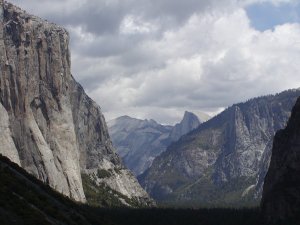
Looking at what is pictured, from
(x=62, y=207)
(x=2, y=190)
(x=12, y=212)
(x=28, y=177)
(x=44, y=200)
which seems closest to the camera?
(x=12, y=212)

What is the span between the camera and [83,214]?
5344 centimetres

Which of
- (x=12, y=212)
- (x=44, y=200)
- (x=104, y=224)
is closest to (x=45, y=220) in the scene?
(x=12, y=212)

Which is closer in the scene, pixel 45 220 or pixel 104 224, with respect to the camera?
pixel 45 220

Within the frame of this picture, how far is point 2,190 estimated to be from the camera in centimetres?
4003

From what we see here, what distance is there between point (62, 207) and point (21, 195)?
8989mm

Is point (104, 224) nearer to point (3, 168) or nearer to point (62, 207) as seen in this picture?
point (62, 207)

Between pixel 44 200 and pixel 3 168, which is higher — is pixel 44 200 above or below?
below

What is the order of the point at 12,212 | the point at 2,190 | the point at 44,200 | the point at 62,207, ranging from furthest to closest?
the point at 62,207
the point at 44,200
the point at 2,190
the point at 12,212

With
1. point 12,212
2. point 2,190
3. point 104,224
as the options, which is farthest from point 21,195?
point 104,224

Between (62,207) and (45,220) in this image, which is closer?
(45,220)

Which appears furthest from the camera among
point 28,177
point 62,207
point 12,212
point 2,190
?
point 28,177

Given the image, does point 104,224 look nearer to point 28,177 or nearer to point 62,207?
point 62,207

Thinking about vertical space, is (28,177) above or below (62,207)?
above

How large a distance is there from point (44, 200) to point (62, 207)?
4.56m
